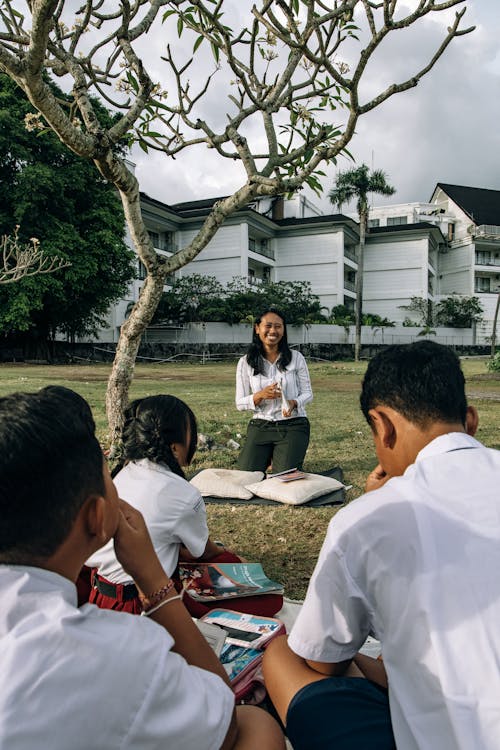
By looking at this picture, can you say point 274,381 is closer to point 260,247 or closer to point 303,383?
point 303,383

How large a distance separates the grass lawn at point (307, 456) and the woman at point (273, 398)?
67cm

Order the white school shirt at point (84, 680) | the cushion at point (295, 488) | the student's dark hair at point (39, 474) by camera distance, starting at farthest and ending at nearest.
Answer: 1. the cushion at point (295, 488)
2. the student's dark hair at point (39, 474)
3. the white school shirt at point (84, 680)

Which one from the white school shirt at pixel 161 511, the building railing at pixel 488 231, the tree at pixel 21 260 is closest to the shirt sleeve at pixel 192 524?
the white school shirt at pixel 161 511

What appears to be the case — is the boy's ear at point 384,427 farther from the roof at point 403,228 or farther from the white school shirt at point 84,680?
the roof at point 403,228

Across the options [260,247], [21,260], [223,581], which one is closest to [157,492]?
[223,581]

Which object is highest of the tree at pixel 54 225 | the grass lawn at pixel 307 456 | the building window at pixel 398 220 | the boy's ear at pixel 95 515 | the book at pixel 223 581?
the building window at pixel 398 220

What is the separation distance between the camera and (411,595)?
3.89 feet

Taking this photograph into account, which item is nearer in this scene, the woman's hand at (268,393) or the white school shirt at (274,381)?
the woman's hand at (268,393)

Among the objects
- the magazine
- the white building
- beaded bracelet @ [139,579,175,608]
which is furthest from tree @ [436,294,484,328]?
beaded bracelet @ [139,579,175,608]

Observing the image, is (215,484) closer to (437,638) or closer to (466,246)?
(437,638)

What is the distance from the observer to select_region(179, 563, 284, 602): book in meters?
2.70

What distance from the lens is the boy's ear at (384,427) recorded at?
158 centimetres

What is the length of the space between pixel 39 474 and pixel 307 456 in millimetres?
5603

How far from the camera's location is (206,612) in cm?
260
